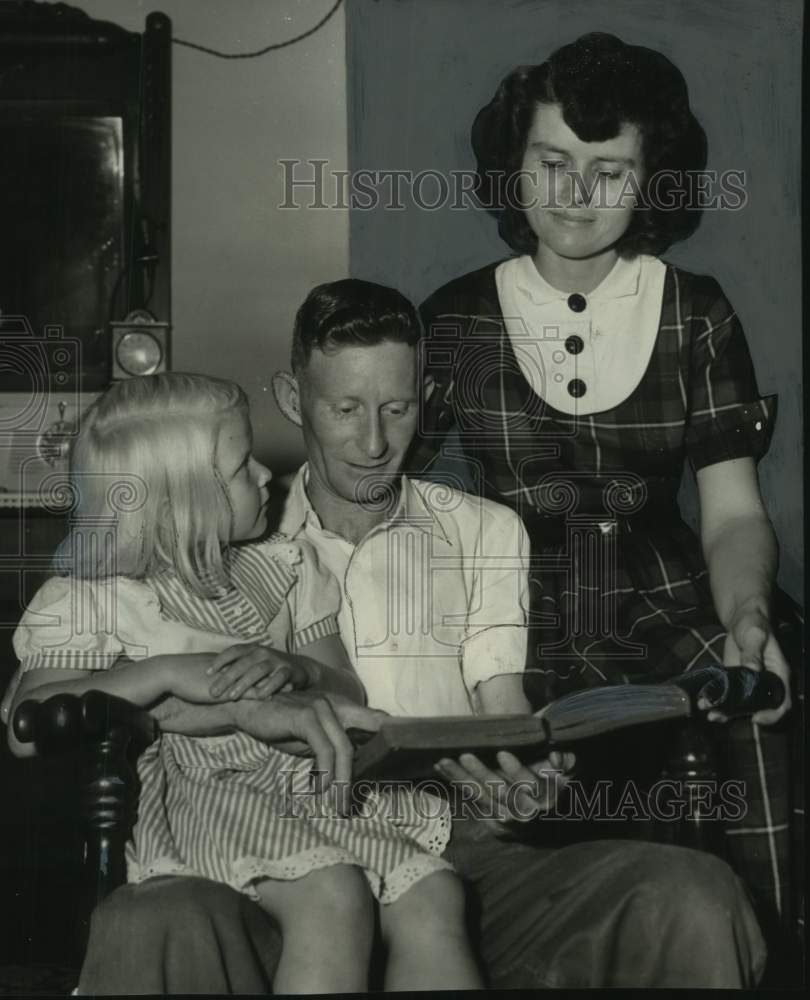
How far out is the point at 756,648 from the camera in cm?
162

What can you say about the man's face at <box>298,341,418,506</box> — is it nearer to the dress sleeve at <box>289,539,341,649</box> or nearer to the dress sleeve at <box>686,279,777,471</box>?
the dress sleeve at <box>289,539,341,649</box>

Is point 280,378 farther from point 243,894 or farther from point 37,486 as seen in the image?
point 243,894

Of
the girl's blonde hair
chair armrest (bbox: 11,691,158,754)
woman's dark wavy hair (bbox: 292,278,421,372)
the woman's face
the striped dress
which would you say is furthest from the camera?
the woman's face

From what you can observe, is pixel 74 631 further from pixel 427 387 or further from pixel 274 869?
pixel 427 387

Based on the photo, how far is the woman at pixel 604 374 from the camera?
1.68 metres

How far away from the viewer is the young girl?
1376mm

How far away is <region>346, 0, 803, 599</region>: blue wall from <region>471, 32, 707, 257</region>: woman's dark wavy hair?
0.02 m

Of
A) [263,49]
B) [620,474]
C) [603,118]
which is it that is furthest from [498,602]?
[263,49]

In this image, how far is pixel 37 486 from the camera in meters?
1.62

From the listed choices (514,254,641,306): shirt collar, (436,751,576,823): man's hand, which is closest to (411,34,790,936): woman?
(514,254,641,306): shirt collar

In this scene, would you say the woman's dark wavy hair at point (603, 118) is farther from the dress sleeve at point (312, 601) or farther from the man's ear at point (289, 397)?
the dress sleeve at point (312, 601)

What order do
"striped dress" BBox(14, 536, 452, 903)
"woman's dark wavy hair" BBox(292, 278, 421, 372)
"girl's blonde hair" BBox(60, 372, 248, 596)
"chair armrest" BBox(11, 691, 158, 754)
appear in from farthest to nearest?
"woman's dark wavy hair" BBox(292, 278, 421, 372), "girl's blonde hair" BBox(60, 372, 248, 596), "striped dress" BBox(14, 536, 452, 903), "chair armrest" BBox(11, 691, 158, 754)

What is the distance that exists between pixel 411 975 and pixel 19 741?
0.47 metres

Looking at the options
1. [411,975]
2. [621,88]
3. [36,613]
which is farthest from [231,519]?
[621,88]
